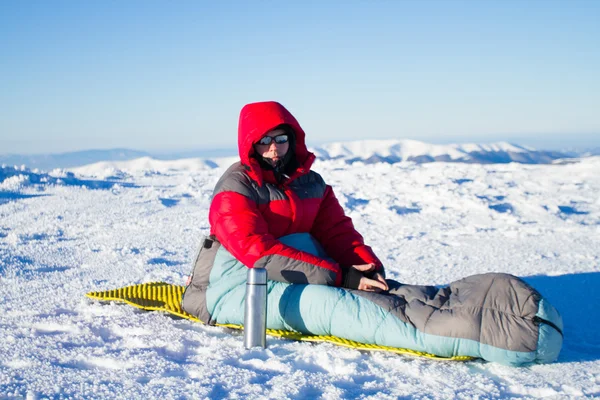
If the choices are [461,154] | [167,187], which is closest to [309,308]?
[167,187]

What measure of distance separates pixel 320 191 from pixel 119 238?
127 inches

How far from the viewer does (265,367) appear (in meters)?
2.45

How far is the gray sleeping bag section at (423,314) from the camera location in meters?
2.58

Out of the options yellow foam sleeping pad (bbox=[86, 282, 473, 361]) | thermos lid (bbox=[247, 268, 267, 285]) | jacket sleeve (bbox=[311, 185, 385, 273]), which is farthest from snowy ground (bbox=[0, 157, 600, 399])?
jacket sleeve (bbox=[311, 185, 385, 273])

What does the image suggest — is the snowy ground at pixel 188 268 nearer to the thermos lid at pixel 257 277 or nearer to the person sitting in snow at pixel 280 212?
the thermos lid at pixel 257 277

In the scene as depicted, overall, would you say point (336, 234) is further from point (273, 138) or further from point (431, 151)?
point (431, 151)

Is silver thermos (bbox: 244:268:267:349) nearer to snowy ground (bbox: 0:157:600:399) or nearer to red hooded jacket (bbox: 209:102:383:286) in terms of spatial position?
snowy ground (bbox: 0:157:600:399)

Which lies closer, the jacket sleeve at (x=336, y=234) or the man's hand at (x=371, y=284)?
the man's hand at (x=371, y=284)

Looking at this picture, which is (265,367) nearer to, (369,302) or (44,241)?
(369,302)

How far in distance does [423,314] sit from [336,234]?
1.09 metres

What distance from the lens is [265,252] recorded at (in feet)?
9.80

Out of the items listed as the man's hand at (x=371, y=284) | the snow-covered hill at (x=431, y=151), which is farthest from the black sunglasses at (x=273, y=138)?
the snow-covered hill at (x=431, y=151)

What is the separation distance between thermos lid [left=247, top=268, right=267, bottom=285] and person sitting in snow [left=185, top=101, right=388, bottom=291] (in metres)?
0.30

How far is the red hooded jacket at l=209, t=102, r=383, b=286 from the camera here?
3.00 meters
